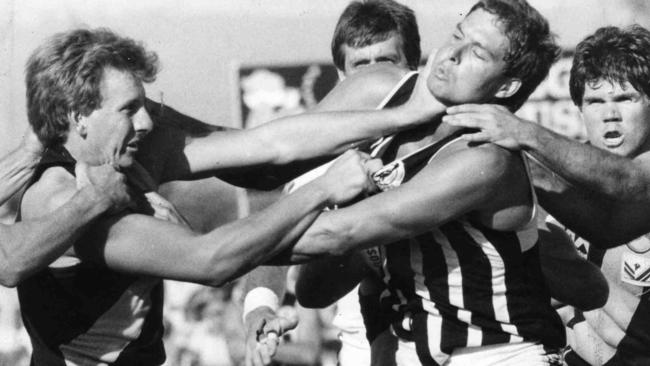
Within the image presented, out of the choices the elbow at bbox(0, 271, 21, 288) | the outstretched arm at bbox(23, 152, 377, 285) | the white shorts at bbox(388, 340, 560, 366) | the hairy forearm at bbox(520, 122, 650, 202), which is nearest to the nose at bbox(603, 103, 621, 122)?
the hairy forearm at bbox(520, 122, 650, 202)

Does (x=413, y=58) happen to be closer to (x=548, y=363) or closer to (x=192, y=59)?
(x=548, y=363)

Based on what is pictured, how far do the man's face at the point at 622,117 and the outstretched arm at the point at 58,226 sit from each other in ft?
8.14

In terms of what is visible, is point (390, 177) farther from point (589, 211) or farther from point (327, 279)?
point (589, 211)

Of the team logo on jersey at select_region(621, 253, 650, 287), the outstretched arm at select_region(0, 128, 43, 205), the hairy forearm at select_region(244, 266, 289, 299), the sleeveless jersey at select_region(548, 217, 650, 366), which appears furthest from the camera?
the team logo on jersey at select_region(621, 253, 650, 287)

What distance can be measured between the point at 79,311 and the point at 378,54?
2.43m

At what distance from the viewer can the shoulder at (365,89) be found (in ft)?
15.2

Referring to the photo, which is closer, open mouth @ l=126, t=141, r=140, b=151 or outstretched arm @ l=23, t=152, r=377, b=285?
outstretched arm @ l=23, t=152, r=377, b=285

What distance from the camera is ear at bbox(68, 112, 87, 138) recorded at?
13.8 ft

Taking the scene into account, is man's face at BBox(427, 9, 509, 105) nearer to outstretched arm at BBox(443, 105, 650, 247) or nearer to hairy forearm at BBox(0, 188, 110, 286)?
outstretched arm at BBox(443, 105, 650, 247)

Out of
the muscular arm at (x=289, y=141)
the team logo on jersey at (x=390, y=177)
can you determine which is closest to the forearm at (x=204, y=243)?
the team logo on jersey at (x=390, y=177)

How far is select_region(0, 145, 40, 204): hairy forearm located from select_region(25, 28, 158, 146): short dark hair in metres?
0.24

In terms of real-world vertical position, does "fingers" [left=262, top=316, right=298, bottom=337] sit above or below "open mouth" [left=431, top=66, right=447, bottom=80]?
below

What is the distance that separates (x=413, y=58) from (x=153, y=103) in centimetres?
183

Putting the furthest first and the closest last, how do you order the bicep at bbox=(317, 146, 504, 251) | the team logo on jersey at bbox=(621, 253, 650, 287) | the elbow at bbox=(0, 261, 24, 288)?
the team logo on jersey at bbox=(621, 253, 650, 287) → the elbow at bbox=(0, 261, 24, 288) → the bicep at bbox=(317, 146, 504, 251)
